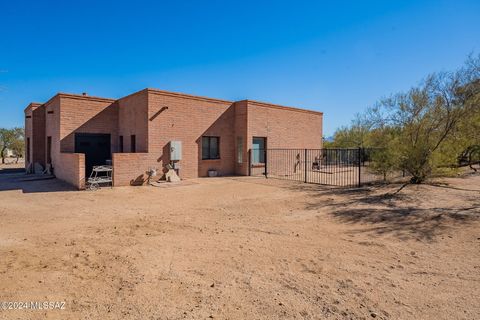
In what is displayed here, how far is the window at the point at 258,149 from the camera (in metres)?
17.3

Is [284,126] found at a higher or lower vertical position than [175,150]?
higher

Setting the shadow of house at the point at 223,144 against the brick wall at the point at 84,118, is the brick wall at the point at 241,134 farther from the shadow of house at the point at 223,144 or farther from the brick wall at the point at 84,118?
the brick wall at the point at 84,118

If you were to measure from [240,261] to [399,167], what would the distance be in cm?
981

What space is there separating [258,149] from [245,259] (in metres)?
13.3

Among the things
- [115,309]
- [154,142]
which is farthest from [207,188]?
[115,309]

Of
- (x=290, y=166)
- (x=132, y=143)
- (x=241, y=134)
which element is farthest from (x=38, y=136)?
(x=290, y=166)

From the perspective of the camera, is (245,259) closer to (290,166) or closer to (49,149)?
(290,166)

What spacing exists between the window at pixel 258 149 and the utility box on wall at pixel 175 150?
15.6 ft

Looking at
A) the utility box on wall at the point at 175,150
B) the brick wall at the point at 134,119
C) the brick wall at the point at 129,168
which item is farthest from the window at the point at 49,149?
the utility box on wall at the point at 175,150

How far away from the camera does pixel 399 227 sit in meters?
6.20

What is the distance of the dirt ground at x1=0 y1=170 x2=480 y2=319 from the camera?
313 centimetres

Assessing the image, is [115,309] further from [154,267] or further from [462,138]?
[462,138]

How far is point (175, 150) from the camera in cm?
1429

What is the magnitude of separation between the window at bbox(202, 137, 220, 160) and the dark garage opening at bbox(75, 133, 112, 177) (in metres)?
5.85
